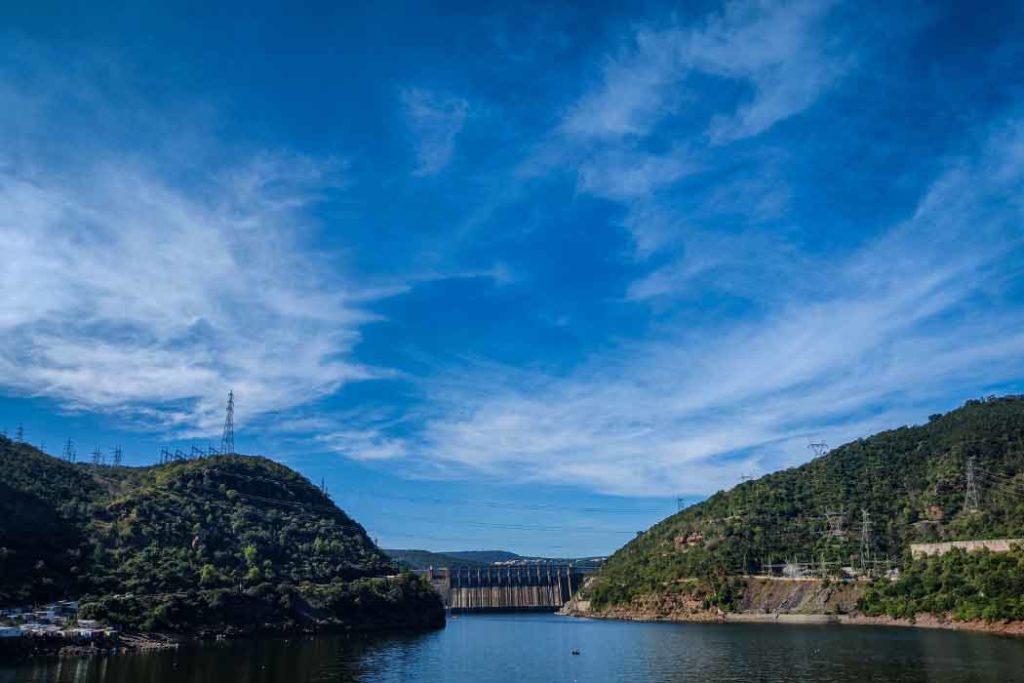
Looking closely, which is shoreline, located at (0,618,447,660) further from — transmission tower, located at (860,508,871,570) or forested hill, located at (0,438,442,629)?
transmission tower, located at (860,508,871,570)

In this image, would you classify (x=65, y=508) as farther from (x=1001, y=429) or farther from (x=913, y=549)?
(x=1001, y=429)

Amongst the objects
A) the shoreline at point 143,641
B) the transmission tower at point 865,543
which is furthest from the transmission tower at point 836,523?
the shoreline at point 143,641

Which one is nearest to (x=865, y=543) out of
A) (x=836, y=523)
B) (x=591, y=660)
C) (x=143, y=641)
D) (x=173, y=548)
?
(x=836, y=523)

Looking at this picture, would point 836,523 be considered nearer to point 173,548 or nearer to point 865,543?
point 865,543


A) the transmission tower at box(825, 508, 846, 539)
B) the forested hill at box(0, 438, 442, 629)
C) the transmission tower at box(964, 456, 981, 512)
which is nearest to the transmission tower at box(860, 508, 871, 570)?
the transmission tower at box(825, 508, 846, 539)

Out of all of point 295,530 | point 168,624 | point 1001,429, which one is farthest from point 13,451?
point 1001,429

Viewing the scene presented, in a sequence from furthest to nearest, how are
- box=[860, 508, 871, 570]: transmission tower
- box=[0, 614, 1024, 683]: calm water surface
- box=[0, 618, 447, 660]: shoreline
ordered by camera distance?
1. box=[860, 508, 871, 570]: transmission tower
2. box=[0, 618, 447, 660]: shoreline
3. box=[0, 614, 1024, 683]: calm water surface
